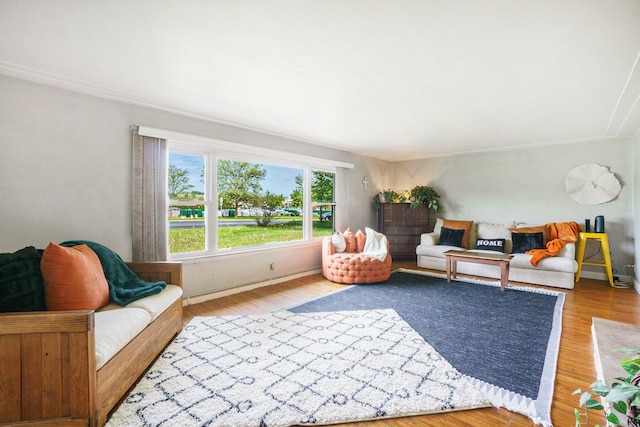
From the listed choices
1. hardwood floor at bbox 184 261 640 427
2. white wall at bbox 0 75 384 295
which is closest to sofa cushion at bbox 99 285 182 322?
hardwood floor at bbox 184 261 640 427

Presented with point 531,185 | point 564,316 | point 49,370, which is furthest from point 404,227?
point 49,370

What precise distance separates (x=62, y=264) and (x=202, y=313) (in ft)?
5.37

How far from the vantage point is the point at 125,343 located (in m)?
1.90

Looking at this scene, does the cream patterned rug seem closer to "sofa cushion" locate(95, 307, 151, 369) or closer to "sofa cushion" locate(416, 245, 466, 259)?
"sofa cushion" locate(95, 307, 151, 369)

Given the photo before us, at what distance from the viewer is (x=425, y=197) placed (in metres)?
6.52

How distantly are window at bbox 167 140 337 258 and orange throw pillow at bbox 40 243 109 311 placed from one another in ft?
5.07

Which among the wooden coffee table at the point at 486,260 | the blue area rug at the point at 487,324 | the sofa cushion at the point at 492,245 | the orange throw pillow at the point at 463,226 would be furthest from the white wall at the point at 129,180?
the wooden coffee table at the point at 486,260

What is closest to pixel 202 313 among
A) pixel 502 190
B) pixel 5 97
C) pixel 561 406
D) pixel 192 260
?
pixel 192 260

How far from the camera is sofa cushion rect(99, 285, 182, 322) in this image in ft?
7.48

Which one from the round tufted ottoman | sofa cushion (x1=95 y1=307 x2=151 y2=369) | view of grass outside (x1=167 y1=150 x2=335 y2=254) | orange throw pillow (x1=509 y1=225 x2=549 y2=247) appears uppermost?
view of grass outside (x1=167 y1=150 x2=335 y2=254)

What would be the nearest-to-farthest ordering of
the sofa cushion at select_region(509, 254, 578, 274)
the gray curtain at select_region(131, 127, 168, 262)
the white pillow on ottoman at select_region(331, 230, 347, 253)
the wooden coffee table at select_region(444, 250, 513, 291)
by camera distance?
the gray curtain at select_region(131, 127, 168, 262)
the wooden coffee table at select_region(444, 250, 513, 291)
the sofa cushion at select_region(509, 254, 578, 274)
the white pillow on ottoman at select_region(331, 230, 347, 253)

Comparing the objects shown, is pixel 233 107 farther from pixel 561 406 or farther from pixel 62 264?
pixel 561 406

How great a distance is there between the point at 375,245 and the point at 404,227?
6.14 ft

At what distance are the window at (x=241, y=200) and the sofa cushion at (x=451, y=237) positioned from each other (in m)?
2.20
